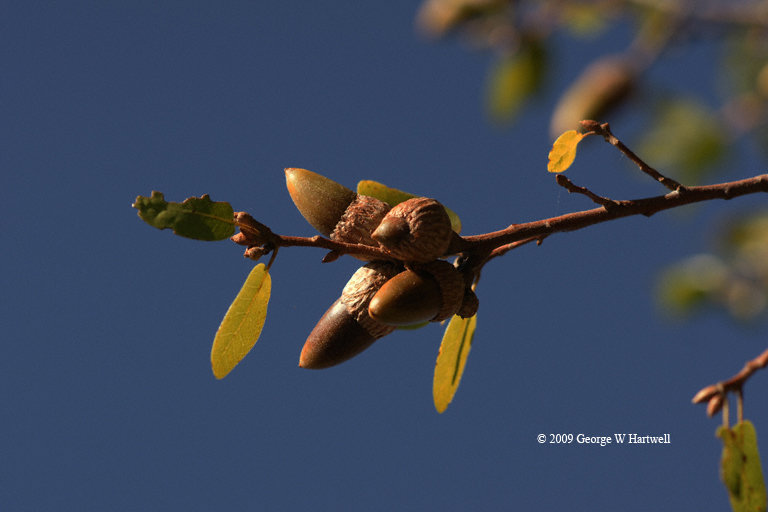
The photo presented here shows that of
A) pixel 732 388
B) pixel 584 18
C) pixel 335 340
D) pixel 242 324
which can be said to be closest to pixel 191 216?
pixel 242 324

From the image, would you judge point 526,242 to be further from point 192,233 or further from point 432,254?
point 192,233

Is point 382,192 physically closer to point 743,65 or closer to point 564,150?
point 564,150

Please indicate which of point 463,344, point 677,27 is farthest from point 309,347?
point 677,27

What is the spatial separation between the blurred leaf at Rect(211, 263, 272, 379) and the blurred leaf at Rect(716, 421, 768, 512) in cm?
87

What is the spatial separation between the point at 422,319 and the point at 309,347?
9.3 inches

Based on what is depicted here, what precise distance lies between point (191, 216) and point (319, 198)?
0.26 meters

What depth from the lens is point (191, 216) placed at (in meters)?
1.15

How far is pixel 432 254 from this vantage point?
1.23 meters

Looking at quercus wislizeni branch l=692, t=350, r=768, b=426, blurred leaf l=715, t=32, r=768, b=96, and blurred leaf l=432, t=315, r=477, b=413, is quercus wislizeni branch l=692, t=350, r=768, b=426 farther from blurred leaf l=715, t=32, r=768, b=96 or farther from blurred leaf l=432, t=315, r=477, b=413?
blurred leaf l=715, t=32, r=768, b=96

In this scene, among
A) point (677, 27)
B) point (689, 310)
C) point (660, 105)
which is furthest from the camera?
point (689, 310)

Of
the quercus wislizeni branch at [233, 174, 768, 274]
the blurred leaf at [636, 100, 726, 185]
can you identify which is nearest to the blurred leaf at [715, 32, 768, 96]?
the blurred leaf at [636, 100, 726, 185]

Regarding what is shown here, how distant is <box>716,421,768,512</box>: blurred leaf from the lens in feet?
4.00

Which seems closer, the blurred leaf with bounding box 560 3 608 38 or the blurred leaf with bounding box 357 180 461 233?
the blurred leaf with bounding box 357 180 461 233

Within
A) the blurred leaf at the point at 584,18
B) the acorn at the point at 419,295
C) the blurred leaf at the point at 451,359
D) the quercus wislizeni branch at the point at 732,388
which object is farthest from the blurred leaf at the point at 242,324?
the blurred leaf at the point at 584,18
